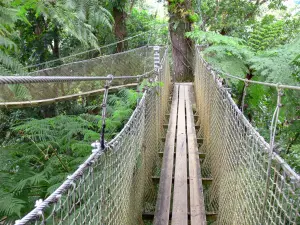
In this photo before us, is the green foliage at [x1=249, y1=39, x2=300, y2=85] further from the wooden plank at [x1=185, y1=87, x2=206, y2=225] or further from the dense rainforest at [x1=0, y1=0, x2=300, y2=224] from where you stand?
the wooden plank at [x1=185, y1=87, x2=206, y2=225]

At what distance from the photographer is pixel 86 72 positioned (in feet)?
17.2

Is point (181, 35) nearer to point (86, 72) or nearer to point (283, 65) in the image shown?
point (86, 72)

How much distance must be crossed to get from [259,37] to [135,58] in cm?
266

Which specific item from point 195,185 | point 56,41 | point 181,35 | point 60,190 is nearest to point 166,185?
point 195,185

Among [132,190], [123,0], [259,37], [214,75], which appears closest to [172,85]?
[123,0]

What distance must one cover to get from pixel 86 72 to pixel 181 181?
123 inches

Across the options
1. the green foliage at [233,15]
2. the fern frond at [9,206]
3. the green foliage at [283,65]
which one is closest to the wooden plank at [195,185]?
the green foliage at [283,65]

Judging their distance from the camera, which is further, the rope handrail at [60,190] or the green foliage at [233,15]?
the green foliage at [233,15]

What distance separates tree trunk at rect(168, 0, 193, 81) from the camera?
287 inches

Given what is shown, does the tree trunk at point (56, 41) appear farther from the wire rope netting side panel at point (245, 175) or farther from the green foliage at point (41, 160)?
the wire rope netting side panel at point (245, 175)

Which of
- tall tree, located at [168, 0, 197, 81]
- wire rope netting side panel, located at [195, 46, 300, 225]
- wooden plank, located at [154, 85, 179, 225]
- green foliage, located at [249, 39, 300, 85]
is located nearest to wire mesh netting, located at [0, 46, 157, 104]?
tall tree, located at [168, 0, 197, 81]

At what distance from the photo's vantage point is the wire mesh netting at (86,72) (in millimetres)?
4309

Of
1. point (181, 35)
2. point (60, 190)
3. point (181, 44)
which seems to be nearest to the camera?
point (60, 190)

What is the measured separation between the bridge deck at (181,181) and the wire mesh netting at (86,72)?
176 cm
